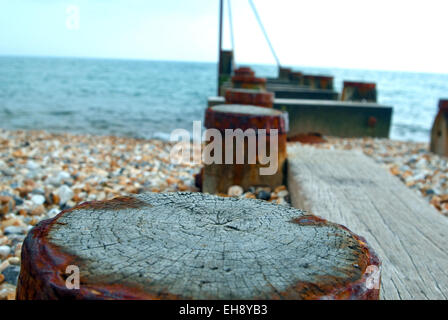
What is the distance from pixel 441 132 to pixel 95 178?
5.05m

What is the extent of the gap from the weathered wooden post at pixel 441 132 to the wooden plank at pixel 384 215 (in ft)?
9.84

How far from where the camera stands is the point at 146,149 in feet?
23.2

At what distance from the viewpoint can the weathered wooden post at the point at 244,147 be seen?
287 cm

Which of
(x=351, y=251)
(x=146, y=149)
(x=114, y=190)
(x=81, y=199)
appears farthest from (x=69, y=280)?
(x=146, y=149)

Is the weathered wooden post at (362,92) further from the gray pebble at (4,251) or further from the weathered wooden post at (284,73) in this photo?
the weathered wooden post at (284,73)

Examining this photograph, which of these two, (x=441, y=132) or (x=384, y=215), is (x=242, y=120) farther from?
(x=441, y=132)

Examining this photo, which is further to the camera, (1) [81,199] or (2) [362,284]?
(1) [81,199]

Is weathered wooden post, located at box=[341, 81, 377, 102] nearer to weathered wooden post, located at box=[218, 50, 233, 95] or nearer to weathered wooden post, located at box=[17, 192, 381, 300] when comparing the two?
weathered wooden post, located at box=[218, 50, 233, 95]

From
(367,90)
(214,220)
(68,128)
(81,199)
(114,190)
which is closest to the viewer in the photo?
(214,220)

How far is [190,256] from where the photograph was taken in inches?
35.3

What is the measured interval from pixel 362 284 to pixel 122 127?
12.0m

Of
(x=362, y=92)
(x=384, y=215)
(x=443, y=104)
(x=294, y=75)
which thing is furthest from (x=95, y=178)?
(x=294, y=75)

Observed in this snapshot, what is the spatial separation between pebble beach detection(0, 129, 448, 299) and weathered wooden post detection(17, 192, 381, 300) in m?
1.11
